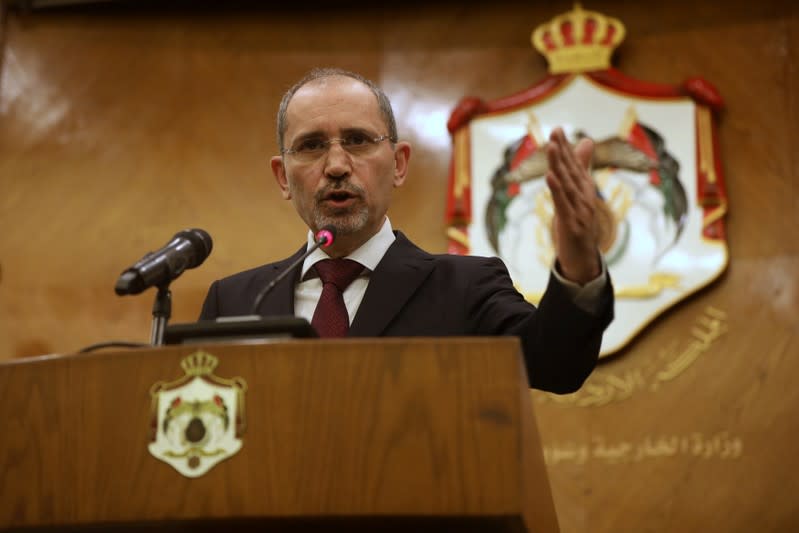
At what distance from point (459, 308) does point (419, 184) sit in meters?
2.99

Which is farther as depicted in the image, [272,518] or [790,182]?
[790,182]

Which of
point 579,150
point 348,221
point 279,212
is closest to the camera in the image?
point 579,150

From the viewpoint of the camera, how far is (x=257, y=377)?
1553 millimetres

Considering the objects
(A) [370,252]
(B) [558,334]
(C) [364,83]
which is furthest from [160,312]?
(C) [364,83]

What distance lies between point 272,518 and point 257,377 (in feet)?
0.64

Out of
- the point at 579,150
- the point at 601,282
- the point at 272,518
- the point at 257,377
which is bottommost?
the point at 272,518

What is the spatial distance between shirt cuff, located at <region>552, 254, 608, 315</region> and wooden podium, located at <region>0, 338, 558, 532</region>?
29 centimetres

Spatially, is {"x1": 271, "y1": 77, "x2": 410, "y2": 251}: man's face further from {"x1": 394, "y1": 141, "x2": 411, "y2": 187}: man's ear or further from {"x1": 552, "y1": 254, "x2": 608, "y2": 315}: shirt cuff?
{"x1": 552, "y1": 254, "x2": 608, "y2": 315}: shirt cuff

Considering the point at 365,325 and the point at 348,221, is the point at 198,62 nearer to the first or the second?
the point at 348,221

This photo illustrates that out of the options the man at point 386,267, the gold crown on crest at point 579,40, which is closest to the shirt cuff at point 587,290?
the man at point 386,267

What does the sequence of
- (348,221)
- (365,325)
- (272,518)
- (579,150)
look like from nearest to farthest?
(272,518), (579,150), (365,325), (348,221)

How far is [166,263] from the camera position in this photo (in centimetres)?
203

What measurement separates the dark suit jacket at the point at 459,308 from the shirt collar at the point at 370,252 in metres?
0.03

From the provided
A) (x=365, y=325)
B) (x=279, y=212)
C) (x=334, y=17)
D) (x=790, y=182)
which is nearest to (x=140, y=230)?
(x=279, y=212)
